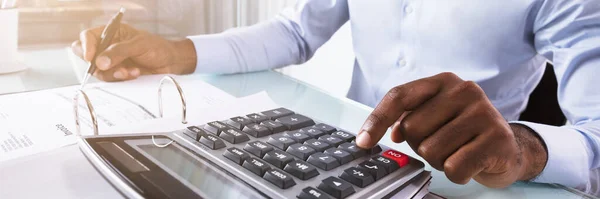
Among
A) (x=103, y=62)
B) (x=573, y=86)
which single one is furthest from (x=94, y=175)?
(x=573, y=86)

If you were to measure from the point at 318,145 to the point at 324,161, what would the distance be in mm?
35

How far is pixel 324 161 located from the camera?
33cm

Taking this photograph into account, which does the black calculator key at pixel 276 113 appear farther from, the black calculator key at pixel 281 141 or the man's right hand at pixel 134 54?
the man's right hand at pixel 134 54

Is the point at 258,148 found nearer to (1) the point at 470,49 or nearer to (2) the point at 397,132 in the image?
(2) the point at 397,132

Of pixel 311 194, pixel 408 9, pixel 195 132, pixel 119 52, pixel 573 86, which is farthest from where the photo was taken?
pixel 408 9

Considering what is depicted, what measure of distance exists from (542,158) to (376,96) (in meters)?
0.47

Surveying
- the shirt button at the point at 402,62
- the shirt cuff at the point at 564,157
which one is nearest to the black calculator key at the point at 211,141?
the shirt cuff at the point at 564,157

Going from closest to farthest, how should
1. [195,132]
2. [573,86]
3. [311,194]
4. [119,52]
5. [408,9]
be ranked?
1. [311,194]
2. [195,132]
3. [573,86]
4. [119,52]
5. [408,9]

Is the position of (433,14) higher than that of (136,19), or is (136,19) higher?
(433,14)

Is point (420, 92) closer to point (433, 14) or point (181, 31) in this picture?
point (433, 14)

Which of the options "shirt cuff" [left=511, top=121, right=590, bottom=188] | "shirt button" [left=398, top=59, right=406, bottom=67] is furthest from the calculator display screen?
"shirt button" [left=398, top=59, right=406, bottom=67]

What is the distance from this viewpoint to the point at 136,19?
3.68ft

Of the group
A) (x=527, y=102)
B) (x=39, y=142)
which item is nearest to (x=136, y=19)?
(x=39, y=142)

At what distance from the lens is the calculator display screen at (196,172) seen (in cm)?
30
